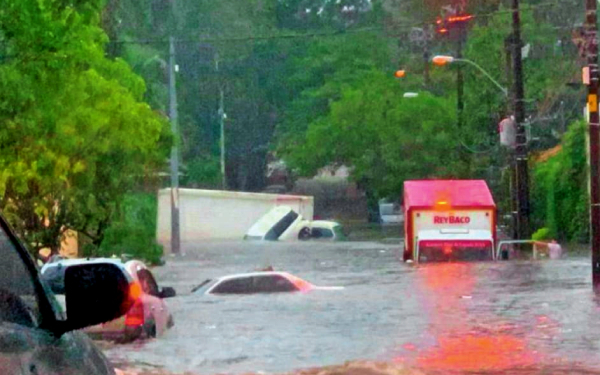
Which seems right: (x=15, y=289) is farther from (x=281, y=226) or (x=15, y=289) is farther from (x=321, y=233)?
(x=281, y=226)

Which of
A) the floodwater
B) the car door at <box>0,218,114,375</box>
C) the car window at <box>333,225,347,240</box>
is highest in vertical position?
the car door at <box>0,218,114,375</box>

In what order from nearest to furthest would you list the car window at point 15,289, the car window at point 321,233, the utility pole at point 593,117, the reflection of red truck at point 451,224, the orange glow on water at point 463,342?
the car window at point 15,289 < the orange glow on water at point 463,342 < the utility pole at point 593,117 < the reflection of red truck at point 451,224 < the car window at point 321,233

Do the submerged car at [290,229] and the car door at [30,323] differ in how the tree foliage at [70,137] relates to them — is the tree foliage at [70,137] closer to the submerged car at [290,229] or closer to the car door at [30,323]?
the car door at [30,323]

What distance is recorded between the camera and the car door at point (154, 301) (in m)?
17.2

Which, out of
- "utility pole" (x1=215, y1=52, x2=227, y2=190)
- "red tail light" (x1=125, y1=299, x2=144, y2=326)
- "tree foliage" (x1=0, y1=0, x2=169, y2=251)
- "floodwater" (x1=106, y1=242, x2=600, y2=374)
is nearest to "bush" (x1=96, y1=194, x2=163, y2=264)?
"tree foliage" (x1=0, y1=0, x2=169, y2=251)

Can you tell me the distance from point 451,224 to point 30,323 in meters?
34.1

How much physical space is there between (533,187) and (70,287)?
48389 mm

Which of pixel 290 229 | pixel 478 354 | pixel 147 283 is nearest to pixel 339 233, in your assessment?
pixel 290 229

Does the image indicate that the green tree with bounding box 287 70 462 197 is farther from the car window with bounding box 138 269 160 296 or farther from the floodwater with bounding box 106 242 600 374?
the car window with bounding box 138 269 160 296

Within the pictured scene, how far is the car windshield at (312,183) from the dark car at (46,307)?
0.06 feet

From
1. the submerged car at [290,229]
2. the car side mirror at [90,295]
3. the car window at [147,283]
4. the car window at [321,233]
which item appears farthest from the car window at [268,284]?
the car window at [321,233]

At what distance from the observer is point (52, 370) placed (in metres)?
3.81

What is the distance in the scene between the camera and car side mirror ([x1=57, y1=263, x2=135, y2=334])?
3766mm

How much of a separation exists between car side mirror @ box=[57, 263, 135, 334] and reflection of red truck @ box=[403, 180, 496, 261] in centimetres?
3352
